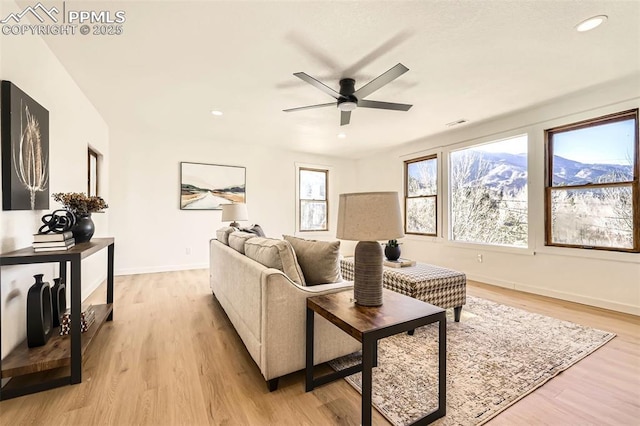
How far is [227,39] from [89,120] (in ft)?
8.14

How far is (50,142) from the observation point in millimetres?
2336

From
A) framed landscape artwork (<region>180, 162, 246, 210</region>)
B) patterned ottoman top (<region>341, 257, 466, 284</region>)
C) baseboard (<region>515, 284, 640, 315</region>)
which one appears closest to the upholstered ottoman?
patterned ottoman top (<region>341, 257, 466, 284</region>)

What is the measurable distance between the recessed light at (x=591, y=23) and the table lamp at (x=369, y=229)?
7.03 ft

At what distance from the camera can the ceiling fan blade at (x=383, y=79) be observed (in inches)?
86.1

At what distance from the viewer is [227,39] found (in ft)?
7.28

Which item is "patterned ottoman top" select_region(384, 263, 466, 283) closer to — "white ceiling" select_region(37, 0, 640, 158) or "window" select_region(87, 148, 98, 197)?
"white ceiling" select_region(37, 0, 640, 158)

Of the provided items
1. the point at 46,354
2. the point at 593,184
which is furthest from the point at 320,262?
the point at 593,184

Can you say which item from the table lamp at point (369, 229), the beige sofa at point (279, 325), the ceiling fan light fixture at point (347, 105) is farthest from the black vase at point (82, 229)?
the ceiling fan light fixture at point (347, 105)

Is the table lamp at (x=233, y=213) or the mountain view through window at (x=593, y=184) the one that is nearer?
the mountain view through window at (x=593, y=184)

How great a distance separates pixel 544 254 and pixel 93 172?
6277mm

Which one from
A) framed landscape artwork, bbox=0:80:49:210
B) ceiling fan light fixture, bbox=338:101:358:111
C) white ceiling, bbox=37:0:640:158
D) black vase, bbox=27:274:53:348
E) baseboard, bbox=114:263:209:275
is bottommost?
baseboard, bbox=114:263:209:275

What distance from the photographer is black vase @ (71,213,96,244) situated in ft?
6.92

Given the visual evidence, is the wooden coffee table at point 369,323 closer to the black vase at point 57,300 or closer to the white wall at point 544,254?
the black vase at point 57,300

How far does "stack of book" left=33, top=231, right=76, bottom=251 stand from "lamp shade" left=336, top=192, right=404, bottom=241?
1.83 meters
